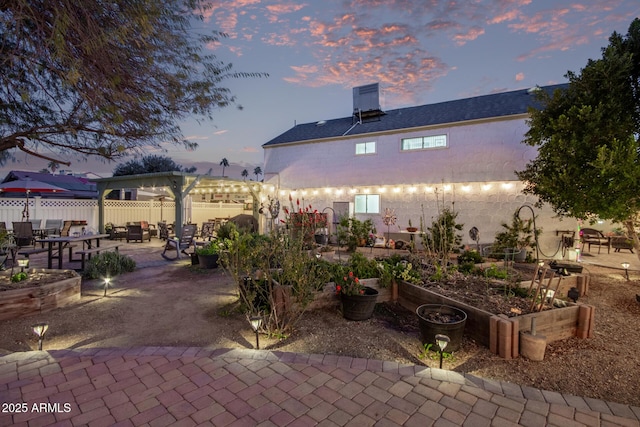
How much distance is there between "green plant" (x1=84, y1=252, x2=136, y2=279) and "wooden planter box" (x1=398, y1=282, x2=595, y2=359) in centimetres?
711

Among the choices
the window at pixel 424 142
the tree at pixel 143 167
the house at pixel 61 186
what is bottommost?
the house at pixel 61 186

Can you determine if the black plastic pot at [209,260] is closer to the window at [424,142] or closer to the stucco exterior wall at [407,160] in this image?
the stucco exterior wall at [407,160]

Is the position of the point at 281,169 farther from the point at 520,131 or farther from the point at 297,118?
the point at 520,131

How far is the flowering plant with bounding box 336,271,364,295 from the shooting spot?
14.8ft

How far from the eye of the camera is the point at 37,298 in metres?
4.54

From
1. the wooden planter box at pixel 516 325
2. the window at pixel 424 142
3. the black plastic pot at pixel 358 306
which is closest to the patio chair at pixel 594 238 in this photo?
the window at pixel 424 142

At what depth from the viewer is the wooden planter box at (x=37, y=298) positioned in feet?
14.0

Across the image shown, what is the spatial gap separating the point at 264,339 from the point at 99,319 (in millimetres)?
2558

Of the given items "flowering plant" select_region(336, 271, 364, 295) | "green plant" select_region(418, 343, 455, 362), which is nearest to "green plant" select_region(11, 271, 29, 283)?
"flowering plant" select_region(336, 271, 364, 295)

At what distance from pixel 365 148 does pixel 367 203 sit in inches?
93.6

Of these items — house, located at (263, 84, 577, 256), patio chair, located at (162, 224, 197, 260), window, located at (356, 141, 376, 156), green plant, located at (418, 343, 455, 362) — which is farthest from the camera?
window, located at (356, 141, 376, 156)

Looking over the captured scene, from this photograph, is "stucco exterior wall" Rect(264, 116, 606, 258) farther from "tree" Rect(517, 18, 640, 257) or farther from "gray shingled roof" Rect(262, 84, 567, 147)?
"tree" Rect(517, 18, 640, 257)

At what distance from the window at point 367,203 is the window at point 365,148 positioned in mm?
1860

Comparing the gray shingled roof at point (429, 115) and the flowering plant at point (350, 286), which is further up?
the gray shingled roof at point (429, 115)
